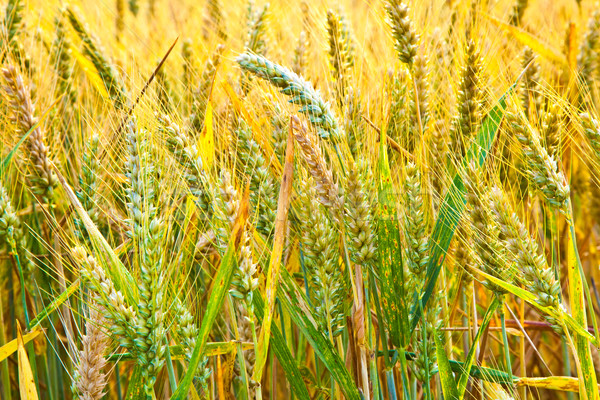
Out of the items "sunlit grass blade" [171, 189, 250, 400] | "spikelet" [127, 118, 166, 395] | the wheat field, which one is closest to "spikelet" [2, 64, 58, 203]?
the wheat field

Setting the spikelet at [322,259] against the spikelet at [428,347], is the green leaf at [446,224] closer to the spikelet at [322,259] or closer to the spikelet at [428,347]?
the spikelet at [428,347]

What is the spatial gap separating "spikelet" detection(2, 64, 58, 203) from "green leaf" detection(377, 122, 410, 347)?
0.80 metres

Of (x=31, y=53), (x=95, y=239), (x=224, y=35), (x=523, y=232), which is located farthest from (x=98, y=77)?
(x=523, y=232)

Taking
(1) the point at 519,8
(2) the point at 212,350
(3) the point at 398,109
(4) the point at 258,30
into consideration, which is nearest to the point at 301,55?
(4) the point at 258,30

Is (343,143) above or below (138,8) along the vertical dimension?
below

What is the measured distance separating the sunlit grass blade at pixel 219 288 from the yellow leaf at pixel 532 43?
1.23m

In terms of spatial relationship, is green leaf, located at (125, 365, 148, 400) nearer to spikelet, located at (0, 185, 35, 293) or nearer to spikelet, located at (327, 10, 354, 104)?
spikelet, located at (0, 185, 35, 293)

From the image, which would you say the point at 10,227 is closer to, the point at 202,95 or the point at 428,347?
the point at 202,95

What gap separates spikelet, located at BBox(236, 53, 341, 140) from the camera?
1.01 m

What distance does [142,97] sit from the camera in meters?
1.21

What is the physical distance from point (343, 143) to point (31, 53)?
4.05 ft

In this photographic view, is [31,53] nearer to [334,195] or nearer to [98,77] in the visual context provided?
[98,77]

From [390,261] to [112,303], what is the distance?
0.48m

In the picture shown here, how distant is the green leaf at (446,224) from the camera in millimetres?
1031
